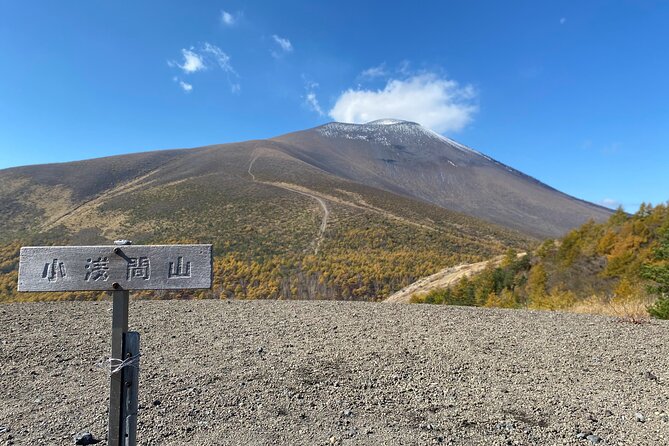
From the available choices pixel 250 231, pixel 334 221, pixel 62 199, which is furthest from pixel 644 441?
pixel 62 199

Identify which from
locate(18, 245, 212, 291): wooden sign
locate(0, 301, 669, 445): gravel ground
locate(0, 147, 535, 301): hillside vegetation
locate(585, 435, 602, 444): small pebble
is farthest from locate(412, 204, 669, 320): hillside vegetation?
locate(18, 245, 212, 291): wooden sign

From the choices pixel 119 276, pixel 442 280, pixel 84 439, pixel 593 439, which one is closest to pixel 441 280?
pixel 442 280

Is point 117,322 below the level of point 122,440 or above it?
above

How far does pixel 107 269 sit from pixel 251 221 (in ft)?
94.5

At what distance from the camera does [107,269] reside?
2303 mm

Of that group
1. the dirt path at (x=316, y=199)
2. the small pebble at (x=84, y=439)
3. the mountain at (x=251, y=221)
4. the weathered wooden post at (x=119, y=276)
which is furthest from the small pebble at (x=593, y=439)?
the dirt path at (x=316, y=199)

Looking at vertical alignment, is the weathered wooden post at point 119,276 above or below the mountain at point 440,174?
below

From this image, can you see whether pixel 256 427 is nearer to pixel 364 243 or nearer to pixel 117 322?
pixel 117 322

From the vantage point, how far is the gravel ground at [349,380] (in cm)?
319

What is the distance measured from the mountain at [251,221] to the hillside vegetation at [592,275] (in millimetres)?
6116

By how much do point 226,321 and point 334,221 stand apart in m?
24.6

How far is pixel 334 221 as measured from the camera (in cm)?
3136

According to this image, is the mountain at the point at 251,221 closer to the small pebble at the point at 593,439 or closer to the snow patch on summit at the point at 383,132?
the small pebble at the point at 593,439

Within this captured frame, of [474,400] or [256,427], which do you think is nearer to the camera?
[256,427]
